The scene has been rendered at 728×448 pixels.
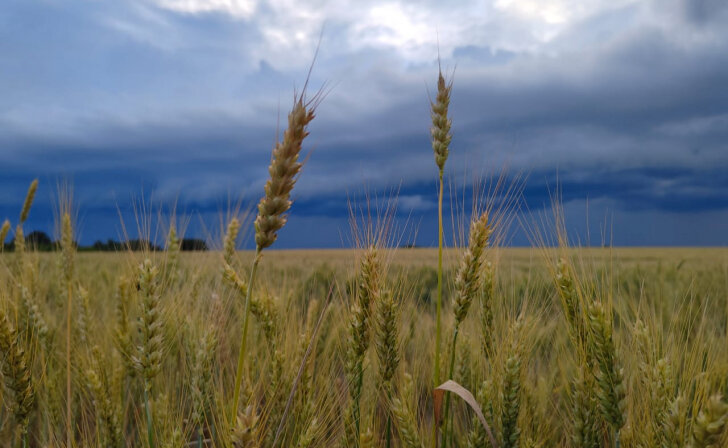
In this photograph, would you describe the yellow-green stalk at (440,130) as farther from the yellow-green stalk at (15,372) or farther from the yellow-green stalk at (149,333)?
the yellow-green stalk at (15,372)

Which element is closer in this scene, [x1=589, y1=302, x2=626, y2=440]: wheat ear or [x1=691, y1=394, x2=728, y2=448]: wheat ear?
[x1=691, y1=394, x2=728, y2=448]: wheat ear

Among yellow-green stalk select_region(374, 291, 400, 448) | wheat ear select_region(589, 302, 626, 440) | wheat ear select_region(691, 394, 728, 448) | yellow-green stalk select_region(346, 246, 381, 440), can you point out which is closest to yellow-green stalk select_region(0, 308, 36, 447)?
yellow-green stalk select_region(346, 246, 381, 440)

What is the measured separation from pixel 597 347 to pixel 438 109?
0.97 m

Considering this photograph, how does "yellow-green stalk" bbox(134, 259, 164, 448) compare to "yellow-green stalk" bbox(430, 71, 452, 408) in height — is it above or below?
below

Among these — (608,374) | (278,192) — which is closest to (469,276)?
(608,374)

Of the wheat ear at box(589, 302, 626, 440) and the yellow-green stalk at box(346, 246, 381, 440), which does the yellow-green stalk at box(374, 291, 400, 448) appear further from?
the wheat ear at box(589, 302, 626, 440)

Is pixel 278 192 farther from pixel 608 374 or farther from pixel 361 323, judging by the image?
pixel 608 374

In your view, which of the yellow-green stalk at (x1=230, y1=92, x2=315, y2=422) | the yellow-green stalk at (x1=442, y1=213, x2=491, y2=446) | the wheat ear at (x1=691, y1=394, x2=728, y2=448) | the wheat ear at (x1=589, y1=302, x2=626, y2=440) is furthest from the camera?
the yellow-green stalk at (x1=442, y1=213, x2=491, y2=446)

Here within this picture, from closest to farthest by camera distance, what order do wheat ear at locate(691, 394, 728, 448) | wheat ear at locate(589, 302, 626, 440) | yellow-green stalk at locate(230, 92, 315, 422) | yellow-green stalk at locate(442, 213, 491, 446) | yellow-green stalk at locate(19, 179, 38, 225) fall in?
yellow-green stalk at locate(230, 92, 315, 422), wheat ear at locate(691, 394, 728, 448), wheat ear at locate(589, 302, 626, 440), yellow-green stalk at locate(442, 213, 491, 446), yellow-green stalk at locate(19, 179, 38, 225)

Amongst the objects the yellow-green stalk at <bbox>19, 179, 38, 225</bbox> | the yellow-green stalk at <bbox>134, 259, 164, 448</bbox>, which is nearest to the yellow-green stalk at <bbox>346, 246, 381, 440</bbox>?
the yellow-green stalk at <bbox>134, 259, 164, 448</bbox>

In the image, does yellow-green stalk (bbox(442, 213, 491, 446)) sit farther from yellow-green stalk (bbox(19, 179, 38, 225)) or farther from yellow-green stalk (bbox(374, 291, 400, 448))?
yellow-green stalk (bbox(19, 179, 38, 225))

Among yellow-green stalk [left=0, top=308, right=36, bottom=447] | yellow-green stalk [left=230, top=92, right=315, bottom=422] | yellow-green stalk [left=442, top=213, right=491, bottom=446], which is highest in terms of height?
yellow-green stalk [left=230, top=92, right=315, bottom=422]

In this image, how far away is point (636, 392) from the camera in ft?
7.12

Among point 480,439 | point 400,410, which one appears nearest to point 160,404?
point 400,410
